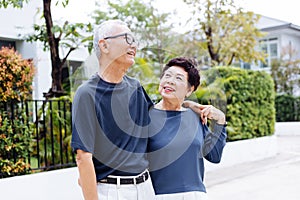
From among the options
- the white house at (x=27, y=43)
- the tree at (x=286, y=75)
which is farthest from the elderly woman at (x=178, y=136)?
the tree at (x=286, y=75)

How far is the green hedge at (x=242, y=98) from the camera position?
24.3ft

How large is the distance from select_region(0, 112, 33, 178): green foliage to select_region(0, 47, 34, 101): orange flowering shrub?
0.22 m

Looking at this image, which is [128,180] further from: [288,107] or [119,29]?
[288,107]

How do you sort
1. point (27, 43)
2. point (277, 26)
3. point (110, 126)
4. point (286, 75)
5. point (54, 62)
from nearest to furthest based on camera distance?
point (110, 126)
point (54, 62)
point (27, 43)
point (286, 75)
point (277, 26)

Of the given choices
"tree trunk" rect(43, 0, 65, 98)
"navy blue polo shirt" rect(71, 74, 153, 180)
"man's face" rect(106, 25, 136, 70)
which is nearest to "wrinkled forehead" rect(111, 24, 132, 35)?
"man's face" rect(106, 25, 136, 70)

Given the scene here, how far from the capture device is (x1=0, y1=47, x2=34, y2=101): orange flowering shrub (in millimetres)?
4281

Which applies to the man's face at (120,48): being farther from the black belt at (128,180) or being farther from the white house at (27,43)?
the white house at (27,43)

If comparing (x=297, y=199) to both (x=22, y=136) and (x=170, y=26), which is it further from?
(x=170, y=26)

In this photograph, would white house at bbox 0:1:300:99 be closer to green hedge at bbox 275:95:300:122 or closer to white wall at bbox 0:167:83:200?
white wall at bbox 0:167:83:200

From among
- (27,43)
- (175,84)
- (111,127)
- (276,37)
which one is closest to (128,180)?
(111,127)

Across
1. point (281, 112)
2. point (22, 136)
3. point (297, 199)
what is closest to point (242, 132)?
point (297, 199)

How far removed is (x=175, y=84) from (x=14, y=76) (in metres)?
2.93

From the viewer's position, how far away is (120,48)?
179 centimetres

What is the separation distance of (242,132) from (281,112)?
7712 millimetres
